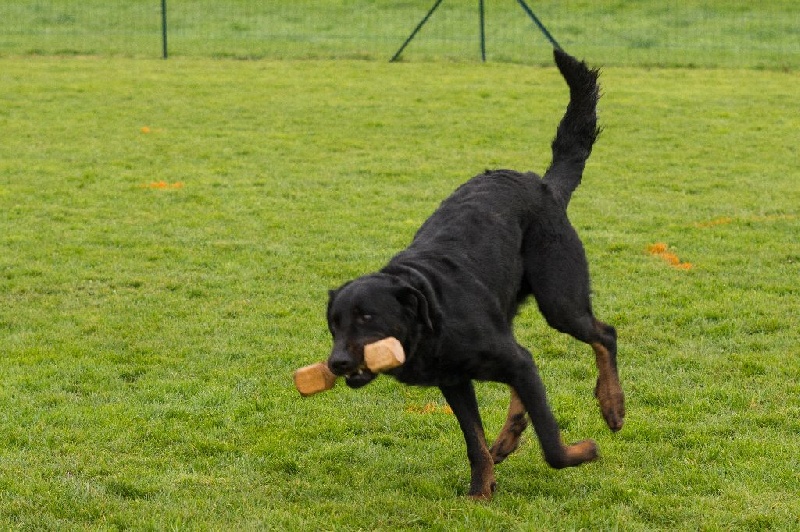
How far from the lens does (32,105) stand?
64.2 ft

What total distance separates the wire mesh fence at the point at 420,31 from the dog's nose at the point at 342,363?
2138cm

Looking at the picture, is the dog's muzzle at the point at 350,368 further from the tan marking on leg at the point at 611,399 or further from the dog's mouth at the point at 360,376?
the tan marking on leg at the point at 611,399

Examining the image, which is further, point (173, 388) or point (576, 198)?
point (576, 198)

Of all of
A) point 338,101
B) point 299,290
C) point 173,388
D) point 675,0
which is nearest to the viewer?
point 173,388

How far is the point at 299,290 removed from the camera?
31.0 ft

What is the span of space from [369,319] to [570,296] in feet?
4.93

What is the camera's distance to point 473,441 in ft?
17.9

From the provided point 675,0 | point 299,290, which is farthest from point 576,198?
point 675,0

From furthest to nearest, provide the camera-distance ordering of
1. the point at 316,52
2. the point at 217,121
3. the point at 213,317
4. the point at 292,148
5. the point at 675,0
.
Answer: the point at 675,0, the point at 316,52, the point at 217,121, the point at 292,148, the point at 213,317

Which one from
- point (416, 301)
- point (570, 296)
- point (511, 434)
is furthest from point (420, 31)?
point (416, 301)

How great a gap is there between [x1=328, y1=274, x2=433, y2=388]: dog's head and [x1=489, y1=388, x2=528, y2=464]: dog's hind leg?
3.61ft

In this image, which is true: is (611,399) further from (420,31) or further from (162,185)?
(420,31)

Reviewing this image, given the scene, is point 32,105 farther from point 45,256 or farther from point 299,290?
point 299,290

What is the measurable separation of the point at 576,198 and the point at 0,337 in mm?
7191
